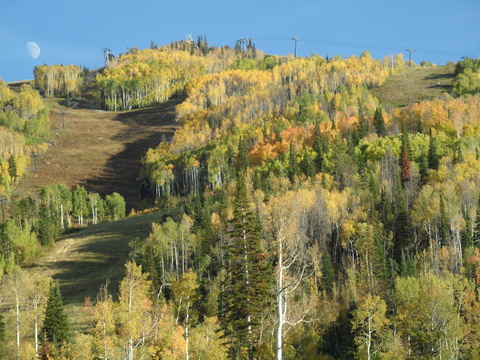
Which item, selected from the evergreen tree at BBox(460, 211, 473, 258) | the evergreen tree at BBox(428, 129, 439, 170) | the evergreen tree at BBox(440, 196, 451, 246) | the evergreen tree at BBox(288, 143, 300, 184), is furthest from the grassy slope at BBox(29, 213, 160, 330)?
the evergreen tree at BBox(428, 129, 439, 170)

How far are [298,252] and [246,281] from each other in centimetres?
2270

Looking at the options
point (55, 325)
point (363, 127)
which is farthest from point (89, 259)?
point (363, 127)

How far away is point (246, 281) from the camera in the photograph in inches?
1833

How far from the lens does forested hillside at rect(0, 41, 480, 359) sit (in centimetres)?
5056

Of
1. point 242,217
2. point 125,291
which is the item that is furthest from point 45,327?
point 242,217

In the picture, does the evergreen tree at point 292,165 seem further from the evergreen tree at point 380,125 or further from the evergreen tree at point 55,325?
the evergreen tree at point 55,325

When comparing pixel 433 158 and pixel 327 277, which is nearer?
pixel 327 277

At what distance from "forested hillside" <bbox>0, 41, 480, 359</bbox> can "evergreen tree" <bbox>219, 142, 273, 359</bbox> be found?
131 mm

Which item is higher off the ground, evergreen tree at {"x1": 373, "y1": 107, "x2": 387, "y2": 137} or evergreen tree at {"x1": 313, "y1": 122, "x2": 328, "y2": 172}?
evergreen tree at {"x1": 373, "y1": 107, "x2": 387, "y2": 137}

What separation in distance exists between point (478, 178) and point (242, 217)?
8370 cm

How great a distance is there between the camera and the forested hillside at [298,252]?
50.6 metres

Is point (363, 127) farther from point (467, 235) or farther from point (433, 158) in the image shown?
point (467, 235)

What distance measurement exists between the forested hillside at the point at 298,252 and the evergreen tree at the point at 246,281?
0.13 m

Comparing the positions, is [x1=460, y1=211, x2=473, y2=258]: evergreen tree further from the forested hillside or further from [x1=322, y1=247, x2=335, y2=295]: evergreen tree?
[x1=322, y1=247, x2=335, y2=295]: evergreen tree
